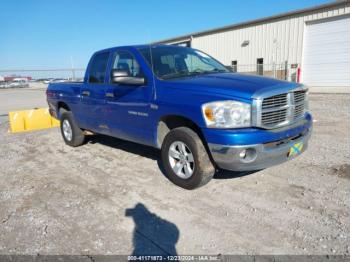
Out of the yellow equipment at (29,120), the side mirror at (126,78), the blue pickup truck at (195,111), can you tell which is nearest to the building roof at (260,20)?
the blue pickup truck at (195,111)

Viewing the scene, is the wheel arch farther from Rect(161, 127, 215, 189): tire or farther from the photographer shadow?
the photographer shadow

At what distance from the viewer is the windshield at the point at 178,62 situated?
4410 mm

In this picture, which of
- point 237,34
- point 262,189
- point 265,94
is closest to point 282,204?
point 262,189

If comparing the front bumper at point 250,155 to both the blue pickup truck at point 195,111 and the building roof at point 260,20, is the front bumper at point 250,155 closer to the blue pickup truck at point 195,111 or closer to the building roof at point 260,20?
the blue pickup truck at point 195,111

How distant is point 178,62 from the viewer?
4699 mm

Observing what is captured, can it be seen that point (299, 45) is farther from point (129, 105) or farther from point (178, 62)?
point (129, 105)

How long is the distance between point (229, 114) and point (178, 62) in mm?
1722

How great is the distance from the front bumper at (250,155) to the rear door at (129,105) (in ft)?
4.35

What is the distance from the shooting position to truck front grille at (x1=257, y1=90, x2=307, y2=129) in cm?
341

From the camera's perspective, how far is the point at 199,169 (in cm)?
371

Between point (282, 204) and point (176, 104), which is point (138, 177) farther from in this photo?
point (282, 204)

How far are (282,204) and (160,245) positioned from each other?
1612 mm

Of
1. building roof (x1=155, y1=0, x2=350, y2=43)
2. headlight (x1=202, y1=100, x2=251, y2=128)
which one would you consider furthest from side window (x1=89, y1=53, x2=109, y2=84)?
building roof (x1=155, y1=0, x2=350, y2=43)

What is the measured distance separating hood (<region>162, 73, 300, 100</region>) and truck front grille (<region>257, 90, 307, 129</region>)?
0.11 metres
